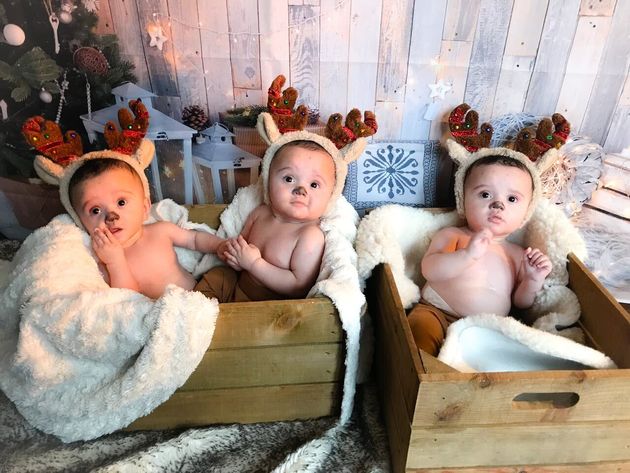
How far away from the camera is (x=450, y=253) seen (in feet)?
3.49

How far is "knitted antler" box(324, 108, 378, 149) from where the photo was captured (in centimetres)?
113

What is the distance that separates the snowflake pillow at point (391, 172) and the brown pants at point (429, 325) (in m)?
0.36

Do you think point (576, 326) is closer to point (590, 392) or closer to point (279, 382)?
point (590, 392)

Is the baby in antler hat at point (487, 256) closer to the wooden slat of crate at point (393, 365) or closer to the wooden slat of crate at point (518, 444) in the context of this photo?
the wooden slat of crate at point (393, 365)

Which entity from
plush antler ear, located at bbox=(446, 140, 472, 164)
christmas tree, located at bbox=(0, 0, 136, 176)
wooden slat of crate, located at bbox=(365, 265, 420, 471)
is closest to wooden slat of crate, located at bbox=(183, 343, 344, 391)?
wooden slat of crate, located at bbox=(365, 265, 420, 471)

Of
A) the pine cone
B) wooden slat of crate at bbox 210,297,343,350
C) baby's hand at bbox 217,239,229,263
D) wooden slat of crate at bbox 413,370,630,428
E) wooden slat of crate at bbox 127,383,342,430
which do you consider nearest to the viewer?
wooden slat of crate at bbox 413,370,630,428

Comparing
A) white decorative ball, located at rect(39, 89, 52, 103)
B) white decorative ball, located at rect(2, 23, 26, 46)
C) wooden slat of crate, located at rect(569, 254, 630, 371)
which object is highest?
white decorative ball, located at rect(2, 23, 26, 46)

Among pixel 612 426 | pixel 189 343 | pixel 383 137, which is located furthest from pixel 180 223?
pixel 612 426

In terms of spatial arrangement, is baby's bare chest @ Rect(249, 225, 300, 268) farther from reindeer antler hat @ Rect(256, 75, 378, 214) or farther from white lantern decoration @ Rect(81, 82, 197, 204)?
white lantern decoration @ Rect(81, 82, 197, 204)

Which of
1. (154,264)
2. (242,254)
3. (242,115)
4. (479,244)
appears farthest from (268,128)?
(479,244)

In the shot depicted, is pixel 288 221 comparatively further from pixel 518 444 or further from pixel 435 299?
pixel 518 444

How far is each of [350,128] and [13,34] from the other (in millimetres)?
869

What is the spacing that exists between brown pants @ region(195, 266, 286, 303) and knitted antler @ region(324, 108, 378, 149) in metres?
0.40

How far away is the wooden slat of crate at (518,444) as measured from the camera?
2.67 feet
